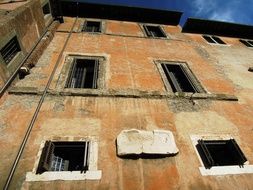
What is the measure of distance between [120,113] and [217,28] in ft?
Result: 30.3

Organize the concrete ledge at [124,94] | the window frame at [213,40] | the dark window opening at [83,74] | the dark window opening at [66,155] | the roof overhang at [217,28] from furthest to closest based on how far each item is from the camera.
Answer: the roof overhang at [217,28]
the window frame at [213,40]
the dark window opening at [83,74]
the concrete ledge at [124,94]
the dark window opening at [66,155]

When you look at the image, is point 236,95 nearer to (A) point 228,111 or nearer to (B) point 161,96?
(A) point 228,111

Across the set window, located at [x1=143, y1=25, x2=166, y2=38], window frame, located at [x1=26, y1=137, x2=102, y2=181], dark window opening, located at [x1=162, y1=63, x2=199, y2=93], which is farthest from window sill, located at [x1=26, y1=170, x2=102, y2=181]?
window, located at [x1=143, y1=25, x2=166, y2=38]

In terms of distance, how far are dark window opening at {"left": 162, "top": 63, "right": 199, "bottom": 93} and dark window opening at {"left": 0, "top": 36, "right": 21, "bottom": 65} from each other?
442cm

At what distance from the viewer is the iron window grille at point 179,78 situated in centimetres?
743

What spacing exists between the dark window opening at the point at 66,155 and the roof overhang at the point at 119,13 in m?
8.14

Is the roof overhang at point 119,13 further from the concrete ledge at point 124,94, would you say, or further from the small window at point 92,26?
the concrete ledge at point 124,94

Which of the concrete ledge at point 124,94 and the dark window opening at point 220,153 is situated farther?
the concrete ledge at point 124,94

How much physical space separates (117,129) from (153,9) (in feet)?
27.8

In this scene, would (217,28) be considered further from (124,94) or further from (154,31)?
(124,94)

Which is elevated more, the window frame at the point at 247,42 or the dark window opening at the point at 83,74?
the window frame at the point at 247,42

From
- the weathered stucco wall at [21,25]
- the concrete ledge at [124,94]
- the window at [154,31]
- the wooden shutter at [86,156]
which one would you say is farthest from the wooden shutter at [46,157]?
the window at [154,31]

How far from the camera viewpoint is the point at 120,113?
5.86m

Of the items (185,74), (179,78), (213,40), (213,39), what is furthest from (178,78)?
(213,39)
